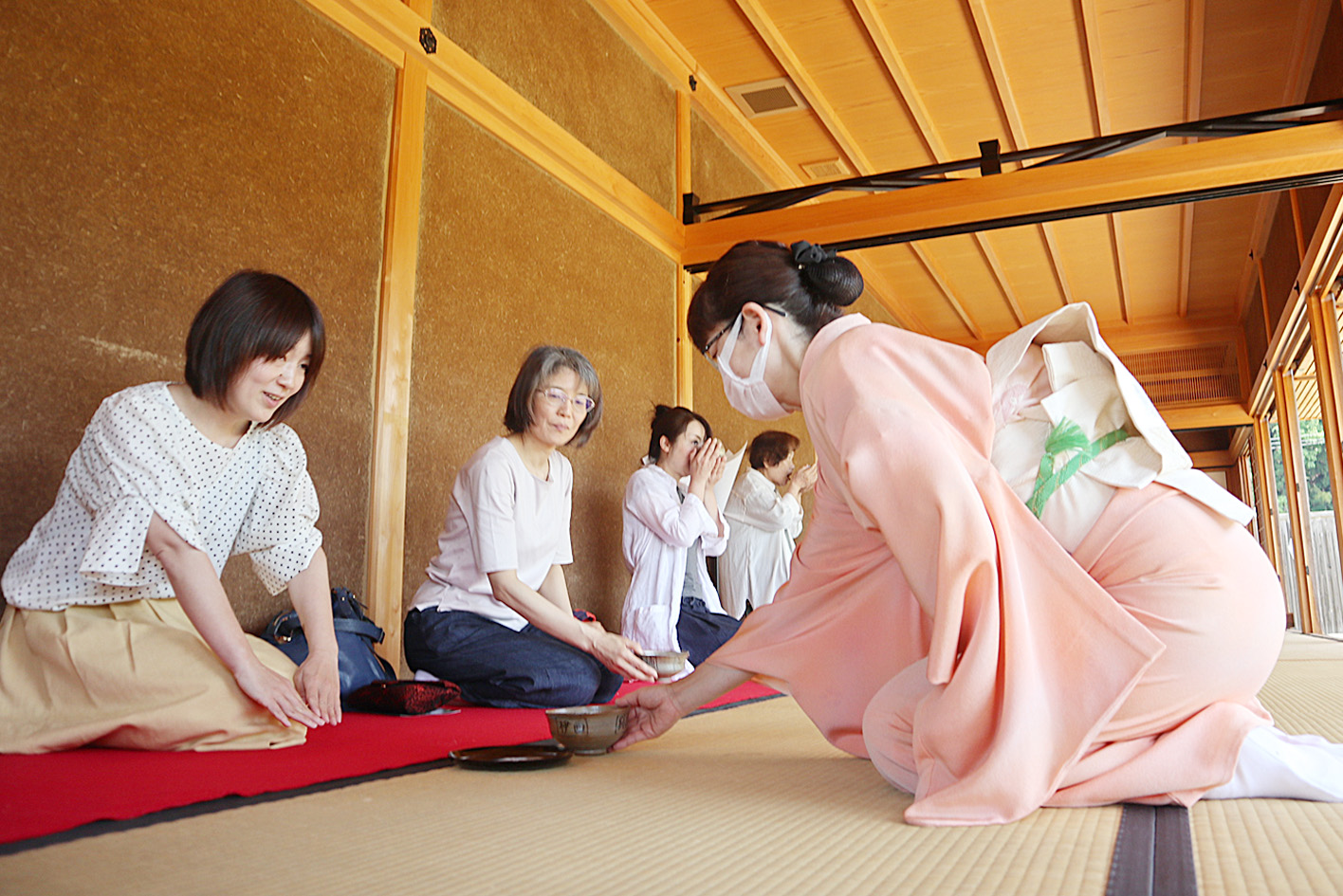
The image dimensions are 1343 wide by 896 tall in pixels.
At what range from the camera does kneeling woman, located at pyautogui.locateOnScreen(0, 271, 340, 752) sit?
1.82 meters

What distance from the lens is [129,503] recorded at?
182 cm

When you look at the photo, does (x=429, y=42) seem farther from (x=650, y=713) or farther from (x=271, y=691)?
(x=650, y=713)

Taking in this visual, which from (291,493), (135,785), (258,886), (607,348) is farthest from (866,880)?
(607,348)

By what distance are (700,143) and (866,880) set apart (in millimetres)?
5187

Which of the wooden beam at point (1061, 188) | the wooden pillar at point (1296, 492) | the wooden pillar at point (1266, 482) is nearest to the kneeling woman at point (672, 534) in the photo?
the wooden beam at point (1061, 188)

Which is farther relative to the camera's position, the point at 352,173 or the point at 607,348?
the point at 607,348

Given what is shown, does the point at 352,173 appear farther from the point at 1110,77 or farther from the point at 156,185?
the point at 1110,77

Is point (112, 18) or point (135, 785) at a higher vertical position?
point (112, 18)

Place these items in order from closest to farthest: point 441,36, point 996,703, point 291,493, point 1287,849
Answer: point 1287,849
point 996,703
point 291,493
point 441,36

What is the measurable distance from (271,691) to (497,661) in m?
0.96

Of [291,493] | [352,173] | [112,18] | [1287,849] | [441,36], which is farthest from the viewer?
[441,36]

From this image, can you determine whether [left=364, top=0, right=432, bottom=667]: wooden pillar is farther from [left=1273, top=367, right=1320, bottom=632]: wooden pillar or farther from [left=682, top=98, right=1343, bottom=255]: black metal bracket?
[left=1273, top=367, right=1320, bottom=632]: wooden pillar

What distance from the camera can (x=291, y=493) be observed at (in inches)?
85.3

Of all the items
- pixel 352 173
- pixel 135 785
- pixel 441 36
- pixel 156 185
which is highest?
pixel 441 36
